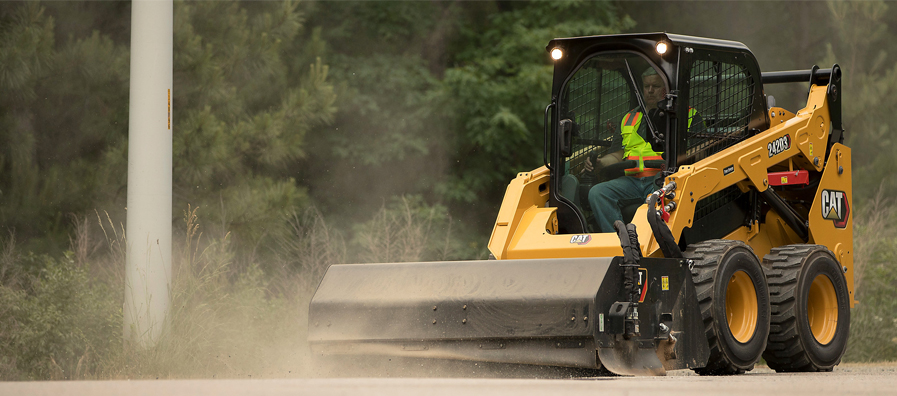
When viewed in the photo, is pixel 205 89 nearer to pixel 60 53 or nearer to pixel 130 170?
pixel 60 53

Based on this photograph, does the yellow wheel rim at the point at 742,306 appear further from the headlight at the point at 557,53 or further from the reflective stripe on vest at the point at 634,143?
the headlight at the point at 557,53

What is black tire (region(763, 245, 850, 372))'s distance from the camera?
28.4 ft

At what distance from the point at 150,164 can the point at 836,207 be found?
570 cm

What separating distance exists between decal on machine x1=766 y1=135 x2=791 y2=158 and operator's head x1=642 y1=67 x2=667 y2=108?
1.02m

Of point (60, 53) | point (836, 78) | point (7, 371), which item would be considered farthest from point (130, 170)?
point (60, 53)

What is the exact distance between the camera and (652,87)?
8.66 meters

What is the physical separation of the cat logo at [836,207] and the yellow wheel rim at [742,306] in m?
1.80

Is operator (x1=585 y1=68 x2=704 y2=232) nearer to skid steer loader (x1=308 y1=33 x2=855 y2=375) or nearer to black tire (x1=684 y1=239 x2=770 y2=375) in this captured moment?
skid steer loader (x1=308 y1=33 x2=855 y2=375)

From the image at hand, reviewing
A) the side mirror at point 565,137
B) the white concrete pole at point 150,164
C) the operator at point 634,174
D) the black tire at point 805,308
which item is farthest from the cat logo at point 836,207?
the white concrete pole at point 150,164

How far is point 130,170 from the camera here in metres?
9.59

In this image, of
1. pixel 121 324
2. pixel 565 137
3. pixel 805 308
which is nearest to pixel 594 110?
pixel 565 137

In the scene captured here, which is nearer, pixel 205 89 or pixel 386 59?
pixel 205 89

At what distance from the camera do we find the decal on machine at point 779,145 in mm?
9016

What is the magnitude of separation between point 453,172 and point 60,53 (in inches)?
351
